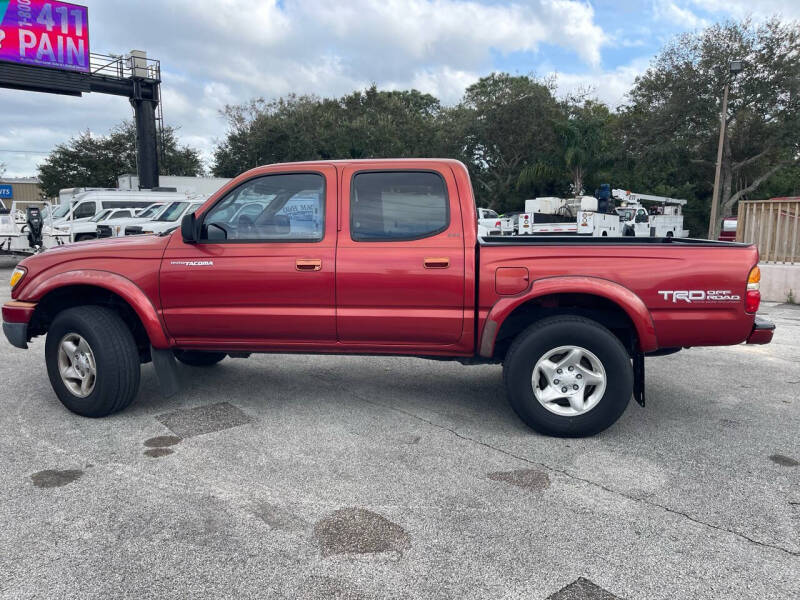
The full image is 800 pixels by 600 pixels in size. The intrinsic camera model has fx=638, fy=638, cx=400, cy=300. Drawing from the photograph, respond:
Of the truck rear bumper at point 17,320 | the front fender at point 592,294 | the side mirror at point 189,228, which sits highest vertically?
the side mirror at point 189,228

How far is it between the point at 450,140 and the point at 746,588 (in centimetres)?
3895

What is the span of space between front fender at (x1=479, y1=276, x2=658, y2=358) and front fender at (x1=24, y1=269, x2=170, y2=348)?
2.31m

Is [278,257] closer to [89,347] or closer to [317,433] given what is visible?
[317,433]

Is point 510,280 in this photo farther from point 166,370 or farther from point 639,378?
point 166,370

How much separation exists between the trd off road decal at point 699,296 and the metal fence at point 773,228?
874 cm

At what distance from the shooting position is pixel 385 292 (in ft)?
13.9

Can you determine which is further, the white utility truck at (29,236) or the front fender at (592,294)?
the white utility truck at (29,236)

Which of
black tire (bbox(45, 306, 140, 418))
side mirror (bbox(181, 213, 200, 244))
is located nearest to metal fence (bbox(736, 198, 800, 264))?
side mirror (bbox(181, 213, 200, 244))

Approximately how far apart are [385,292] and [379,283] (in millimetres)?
72

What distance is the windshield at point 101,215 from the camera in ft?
59.0

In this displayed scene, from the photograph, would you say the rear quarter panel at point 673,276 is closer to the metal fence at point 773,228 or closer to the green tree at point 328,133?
the metal fence at point 773,228

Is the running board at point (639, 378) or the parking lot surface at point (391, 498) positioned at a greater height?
the running board at point (639, 378)

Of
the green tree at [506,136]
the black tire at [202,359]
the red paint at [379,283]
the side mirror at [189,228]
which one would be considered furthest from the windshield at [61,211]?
the green tree at [506,136]

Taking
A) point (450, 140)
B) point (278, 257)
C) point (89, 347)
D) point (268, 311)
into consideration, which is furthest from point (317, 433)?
point (450, 140)
